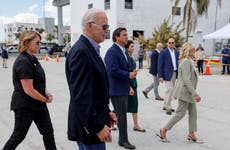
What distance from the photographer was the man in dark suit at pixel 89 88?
2.06 m

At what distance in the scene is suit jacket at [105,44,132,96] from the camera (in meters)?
4.25

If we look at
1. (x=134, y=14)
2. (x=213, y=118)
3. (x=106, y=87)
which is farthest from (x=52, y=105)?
(x=134, y=14)

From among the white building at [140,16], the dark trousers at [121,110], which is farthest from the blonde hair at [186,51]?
the white building at [140,16]

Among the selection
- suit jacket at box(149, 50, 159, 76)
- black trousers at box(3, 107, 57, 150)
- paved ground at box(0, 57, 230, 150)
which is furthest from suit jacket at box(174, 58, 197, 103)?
suit jacket at box(149, 50, 159, 76)

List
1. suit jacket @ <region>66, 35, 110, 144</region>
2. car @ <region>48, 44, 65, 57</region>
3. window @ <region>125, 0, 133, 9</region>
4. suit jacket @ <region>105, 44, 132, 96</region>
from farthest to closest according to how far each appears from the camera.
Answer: car @ <region>48, 44, 65, 57</region> → window @ <region>125, 0, 133, 9</region> → suit jacket @ <region>105, 44, 132, 96</region> → suit jacket @ <region>66, 35, 110, 144</region>

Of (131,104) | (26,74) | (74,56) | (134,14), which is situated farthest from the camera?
(134,14)

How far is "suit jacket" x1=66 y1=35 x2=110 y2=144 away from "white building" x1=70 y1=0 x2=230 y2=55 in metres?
23.1

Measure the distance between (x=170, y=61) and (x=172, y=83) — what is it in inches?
21.2

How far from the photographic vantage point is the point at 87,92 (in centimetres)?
205

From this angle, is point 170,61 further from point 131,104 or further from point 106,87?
point 106,87

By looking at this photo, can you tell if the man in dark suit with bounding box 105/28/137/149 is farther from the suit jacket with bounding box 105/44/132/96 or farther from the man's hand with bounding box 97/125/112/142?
the man's hand with bounding box 97/125/112/142

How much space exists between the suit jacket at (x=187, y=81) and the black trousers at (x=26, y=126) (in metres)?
2.21

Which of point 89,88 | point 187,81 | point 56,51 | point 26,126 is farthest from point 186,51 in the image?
point 56,51

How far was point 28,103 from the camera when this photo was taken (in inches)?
123
